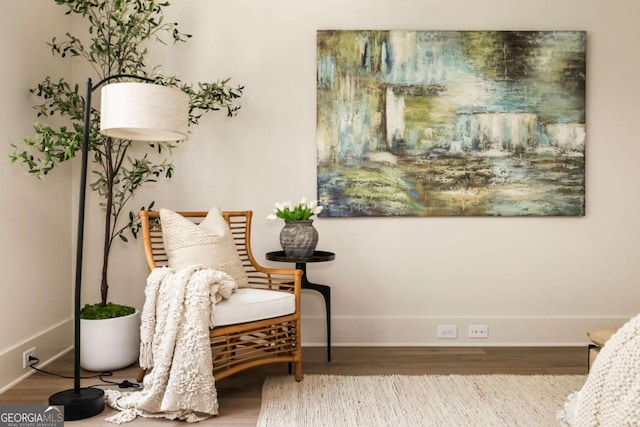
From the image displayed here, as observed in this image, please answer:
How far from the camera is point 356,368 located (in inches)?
122

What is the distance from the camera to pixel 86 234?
3.59 meters

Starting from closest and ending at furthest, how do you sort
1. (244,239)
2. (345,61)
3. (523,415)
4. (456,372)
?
(523,415)
(456,372)
(244,239)
(345,61)

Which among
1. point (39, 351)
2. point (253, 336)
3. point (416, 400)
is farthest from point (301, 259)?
point (39, 351)

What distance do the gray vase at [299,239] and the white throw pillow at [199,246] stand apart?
0.34 m

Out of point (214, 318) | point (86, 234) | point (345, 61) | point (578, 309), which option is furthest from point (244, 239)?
point (578, 309)

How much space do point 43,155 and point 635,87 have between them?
160 inches

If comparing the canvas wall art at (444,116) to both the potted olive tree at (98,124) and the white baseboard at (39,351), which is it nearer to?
the potted olive tree at (98,124)

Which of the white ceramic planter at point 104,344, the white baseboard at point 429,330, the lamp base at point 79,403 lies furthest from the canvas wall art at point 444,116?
the lamp base at point 79,403

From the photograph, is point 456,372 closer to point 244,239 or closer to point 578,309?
point 578,309

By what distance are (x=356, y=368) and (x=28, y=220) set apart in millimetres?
2161

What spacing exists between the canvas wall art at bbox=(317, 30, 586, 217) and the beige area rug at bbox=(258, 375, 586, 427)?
4.12ft

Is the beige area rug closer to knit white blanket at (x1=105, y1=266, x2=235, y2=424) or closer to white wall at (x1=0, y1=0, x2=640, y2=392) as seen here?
knit white blanket at (x1=105, y1=266, x2=235, y2=424)

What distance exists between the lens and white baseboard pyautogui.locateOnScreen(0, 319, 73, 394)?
2723 mm

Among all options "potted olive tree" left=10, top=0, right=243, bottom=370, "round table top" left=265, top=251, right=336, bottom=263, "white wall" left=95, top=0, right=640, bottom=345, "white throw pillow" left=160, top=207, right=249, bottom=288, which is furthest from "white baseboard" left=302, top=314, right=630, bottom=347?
"potted olive tree" left=10, top=0, right=243, bottom=370
